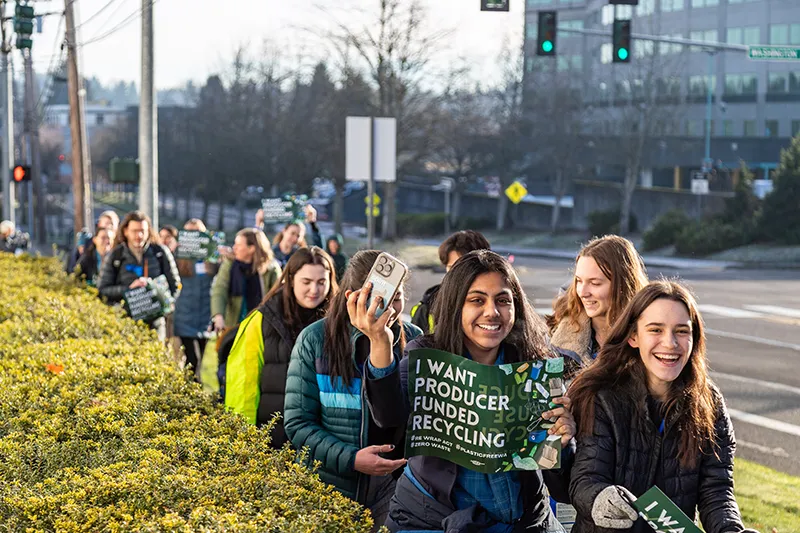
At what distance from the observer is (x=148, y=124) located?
1706 cm

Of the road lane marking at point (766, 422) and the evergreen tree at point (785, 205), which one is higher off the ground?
the evergreen tree at point (785, 205)

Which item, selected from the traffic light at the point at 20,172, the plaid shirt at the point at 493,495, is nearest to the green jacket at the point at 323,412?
the plaid shirt at the point at 493,495

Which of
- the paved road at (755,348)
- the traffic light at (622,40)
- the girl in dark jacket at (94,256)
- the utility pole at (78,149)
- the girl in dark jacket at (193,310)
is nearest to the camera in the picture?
the paved road at (755,348)

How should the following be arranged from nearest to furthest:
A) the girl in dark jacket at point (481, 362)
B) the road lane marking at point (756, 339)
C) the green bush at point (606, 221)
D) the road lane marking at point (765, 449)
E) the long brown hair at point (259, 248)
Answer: the girl in dark jacket at point (481, 362) → the road lane marking at point (765, 449) → the long brown hair at point (259, 248) → the road lane marking at point (756, 339) → the green bush at point (606, 221)

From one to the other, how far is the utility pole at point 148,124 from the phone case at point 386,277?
1303cm

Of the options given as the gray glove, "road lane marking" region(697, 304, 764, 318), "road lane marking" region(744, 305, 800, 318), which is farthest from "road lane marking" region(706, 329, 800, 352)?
the gray glove

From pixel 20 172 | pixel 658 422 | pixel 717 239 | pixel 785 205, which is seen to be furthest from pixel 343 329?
pixel 717 239

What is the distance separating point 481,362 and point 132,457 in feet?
4.87

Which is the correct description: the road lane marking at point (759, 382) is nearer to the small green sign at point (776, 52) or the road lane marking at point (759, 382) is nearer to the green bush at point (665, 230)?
the small green sign at point (776, 52)

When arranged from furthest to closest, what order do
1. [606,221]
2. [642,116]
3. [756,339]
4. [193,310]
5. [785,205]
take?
[642,116] → [606,221] → [785,205] → [756,339] → [193,310]

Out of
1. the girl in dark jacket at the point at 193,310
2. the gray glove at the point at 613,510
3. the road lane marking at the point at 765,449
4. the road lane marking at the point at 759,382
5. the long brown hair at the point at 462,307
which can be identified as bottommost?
the road lane marking at the point at 759,382

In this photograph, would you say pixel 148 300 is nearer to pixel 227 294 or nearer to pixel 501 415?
pixel 227 294

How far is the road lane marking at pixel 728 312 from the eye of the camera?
2345 centimetres

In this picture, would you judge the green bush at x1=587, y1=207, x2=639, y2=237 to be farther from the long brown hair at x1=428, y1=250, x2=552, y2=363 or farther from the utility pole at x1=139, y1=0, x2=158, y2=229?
the long brown hair at x1=428, y1=250, x2=552, y2=363
